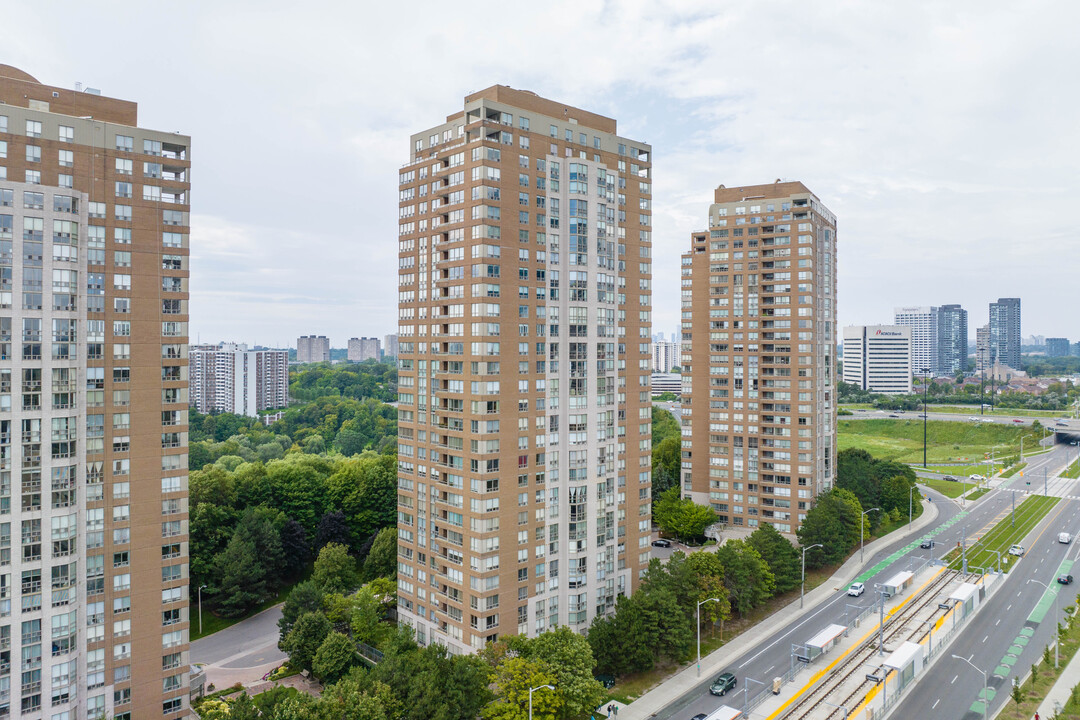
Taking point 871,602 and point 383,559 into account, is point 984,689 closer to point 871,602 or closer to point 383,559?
point 871,602

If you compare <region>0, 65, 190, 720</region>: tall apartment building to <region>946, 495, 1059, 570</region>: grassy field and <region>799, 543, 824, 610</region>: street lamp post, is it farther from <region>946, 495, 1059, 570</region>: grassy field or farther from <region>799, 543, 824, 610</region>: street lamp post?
<region>946, 495, 1059, 570</region>: grassy field

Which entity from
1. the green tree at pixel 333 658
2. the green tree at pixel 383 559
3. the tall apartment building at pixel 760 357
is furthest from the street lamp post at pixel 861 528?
the green tree at pixel 333 658

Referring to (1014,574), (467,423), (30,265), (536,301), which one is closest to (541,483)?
(467,423)

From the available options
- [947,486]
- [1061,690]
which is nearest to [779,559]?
[1061,690]

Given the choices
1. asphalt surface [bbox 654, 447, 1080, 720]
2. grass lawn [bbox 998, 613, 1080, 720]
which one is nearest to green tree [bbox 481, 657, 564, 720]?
asphalt surface [bbox 654, 447, 1080, 720]

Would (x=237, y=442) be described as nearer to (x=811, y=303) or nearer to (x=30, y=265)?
(x=30, y=265)
